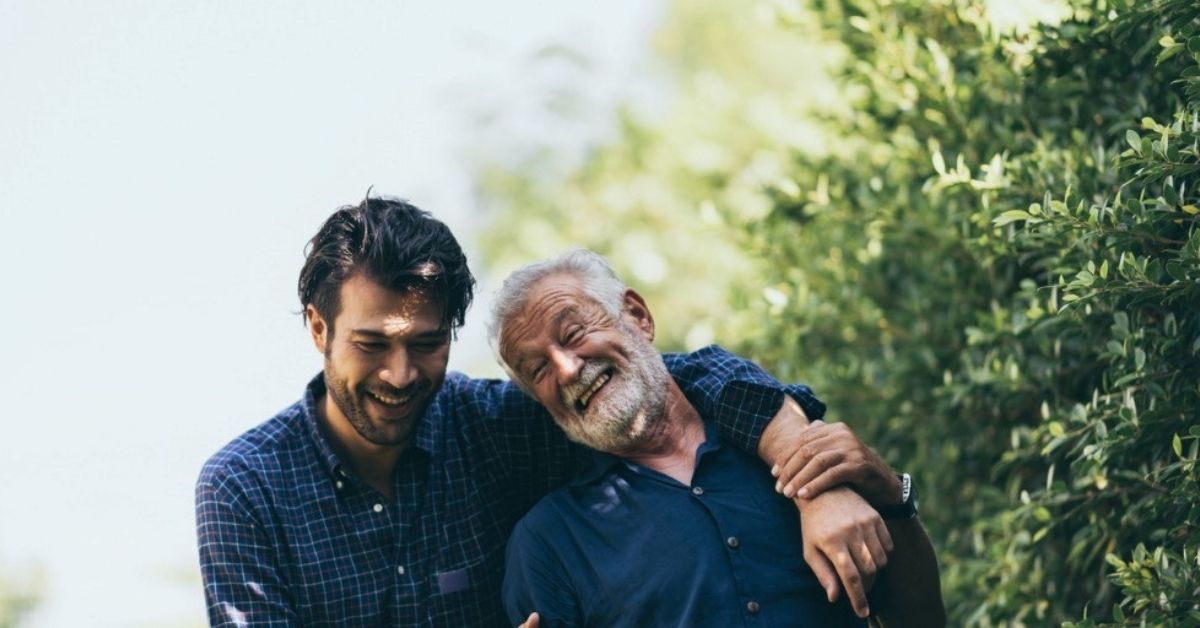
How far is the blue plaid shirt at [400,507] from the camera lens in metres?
3.13

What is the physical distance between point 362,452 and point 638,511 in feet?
2.36

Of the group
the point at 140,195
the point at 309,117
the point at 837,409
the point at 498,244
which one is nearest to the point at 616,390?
the point at 837,409

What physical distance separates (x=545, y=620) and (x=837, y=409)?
5.46ft

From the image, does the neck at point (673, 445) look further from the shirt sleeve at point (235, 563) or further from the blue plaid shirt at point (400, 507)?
the shirt sleeve at point (235, 563)

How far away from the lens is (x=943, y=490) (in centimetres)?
413

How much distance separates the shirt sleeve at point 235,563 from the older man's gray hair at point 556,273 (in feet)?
2.32

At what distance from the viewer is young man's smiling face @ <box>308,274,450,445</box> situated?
3150mm

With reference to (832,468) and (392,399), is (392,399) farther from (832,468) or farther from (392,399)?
(832,468)

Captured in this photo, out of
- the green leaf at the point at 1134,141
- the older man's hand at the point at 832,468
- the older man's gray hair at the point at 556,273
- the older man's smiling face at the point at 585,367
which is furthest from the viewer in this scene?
the older man's gray hair at the point at 556,273

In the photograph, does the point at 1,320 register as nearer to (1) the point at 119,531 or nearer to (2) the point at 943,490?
(1) the point at 119,531

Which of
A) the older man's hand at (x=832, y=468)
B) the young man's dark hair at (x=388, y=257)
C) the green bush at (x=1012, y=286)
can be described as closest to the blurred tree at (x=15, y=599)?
the green bush at (x=1012, y=286)

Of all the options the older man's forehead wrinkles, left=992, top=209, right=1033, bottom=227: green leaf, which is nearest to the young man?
the older man's forehead wrinkles

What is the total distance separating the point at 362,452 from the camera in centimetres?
333

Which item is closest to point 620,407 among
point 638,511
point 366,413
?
point 638,511
